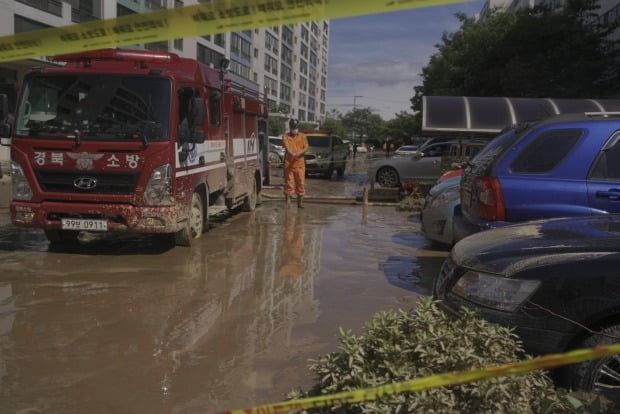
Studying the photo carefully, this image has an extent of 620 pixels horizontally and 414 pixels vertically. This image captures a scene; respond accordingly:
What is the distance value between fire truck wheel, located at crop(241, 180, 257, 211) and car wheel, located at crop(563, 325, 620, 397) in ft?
31.3

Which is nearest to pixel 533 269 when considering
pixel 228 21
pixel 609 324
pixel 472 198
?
pixel 609 324

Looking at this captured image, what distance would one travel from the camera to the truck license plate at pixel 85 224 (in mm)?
7262

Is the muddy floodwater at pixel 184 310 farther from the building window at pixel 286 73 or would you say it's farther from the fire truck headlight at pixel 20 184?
the building window at pixel 286 73

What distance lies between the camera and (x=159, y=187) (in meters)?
7.27

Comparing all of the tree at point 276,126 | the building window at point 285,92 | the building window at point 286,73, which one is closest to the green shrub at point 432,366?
the tree at point 276,126

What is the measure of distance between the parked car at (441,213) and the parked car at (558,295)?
15.3ft

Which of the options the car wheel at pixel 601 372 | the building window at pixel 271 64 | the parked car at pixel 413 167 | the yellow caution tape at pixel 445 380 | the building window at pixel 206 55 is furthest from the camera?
the building window at pixel 271 64

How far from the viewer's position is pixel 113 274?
672 cm

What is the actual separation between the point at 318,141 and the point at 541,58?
9.06m

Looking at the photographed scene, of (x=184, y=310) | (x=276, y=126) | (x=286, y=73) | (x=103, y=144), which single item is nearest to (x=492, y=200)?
(x=184, y=310)

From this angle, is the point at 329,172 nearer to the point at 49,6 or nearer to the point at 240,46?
the point at 49,6

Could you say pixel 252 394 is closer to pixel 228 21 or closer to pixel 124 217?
pixel 228 21

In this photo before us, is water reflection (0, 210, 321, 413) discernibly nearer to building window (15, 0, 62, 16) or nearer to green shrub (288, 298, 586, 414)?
green shrub (288, 298, 586, 414)

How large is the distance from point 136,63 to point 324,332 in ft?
15.4
